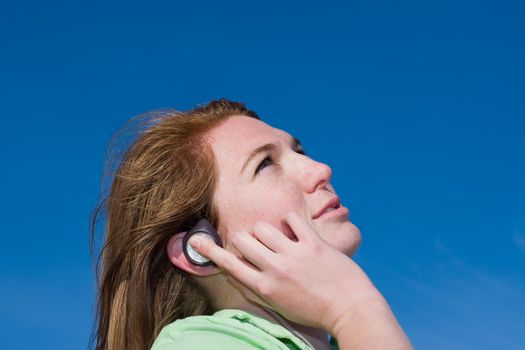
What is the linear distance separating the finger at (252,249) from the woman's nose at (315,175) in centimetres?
55

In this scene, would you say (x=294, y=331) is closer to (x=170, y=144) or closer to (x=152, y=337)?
(x=152, y=337)

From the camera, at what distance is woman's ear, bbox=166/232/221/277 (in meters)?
4.05

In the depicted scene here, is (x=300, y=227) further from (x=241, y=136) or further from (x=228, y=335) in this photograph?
(x=241, y=136)

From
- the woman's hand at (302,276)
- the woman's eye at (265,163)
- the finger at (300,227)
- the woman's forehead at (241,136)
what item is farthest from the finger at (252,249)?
the woman's forehead at (241,136)

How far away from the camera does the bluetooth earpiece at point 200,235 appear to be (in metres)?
3.99

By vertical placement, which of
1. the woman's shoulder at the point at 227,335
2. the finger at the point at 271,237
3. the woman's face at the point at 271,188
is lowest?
the woman's shoulder at the point at 227,335

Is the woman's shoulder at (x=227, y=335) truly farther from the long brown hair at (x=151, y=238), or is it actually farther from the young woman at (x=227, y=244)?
the long brown hair at (x=151, y=238)

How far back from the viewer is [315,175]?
4215mm

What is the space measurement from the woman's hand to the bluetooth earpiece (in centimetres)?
25

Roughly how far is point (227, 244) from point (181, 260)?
0.98 feet

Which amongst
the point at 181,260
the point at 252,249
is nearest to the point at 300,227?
the point at 252,249

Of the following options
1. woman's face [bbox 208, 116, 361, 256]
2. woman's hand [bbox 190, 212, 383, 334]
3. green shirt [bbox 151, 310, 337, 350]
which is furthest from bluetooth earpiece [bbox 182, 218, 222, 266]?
green shirt [bbox 151, 310, 337, 350]

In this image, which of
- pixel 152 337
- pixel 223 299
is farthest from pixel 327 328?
pixel 152 337

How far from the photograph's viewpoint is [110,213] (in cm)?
461
